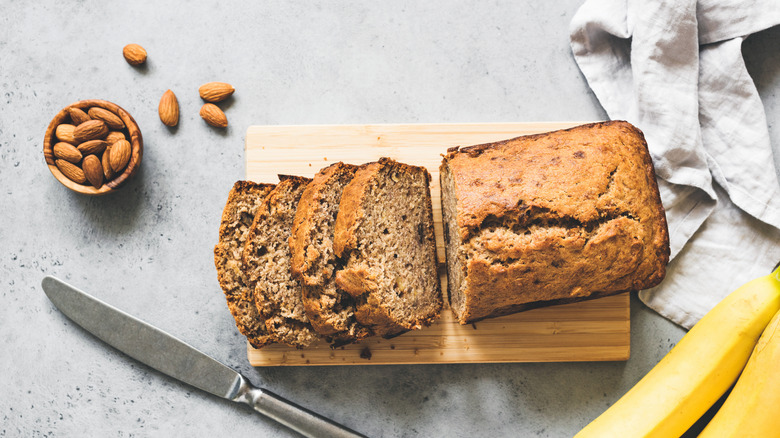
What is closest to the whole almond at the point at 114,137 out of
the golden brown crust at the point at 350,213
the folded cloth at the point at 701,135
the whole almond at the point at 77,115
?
the whole almond at the point at 77,115

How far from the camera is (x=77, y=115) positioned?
2479 mm

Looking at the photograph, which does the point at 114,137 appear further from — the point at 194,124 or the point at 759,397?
the point at 759,397

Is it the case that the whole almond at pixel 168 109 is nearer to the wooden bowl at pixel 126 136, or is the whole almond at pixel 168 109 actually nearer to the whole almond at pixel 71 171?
the wooden bowl at pixel 126 136

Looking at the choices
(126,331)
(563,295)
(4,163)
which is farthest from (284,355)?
(4,163)

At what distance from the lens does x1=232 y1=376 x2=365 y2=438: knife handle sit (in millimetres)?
2482

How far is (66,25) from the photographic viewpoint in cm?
274

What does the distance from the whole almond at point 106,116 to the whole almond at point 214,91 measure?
0.43m

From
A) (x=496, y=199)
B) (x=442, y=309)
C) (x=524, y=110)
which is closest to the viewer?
(x=496, y=199)

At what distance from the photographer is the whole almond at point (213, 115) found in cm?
266

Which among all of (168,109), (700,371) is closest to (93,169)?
(168,109)

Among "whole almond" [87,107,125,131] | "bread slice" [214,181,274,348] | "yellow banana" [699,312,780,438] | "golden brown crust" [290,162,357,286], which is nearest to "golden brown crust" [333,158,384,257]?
"golden brown crust" [290,162,357,286]

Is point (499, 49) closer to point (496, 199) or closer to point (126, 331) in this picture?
point (496, 199)

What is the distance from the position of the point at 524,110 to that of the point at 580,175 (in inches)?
30.2

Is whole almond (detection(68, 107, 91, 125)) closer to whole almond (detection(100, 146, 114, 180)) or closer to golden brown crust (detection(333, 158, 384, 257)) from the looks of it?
whole almond (detection(100, 146, 114, 180))
